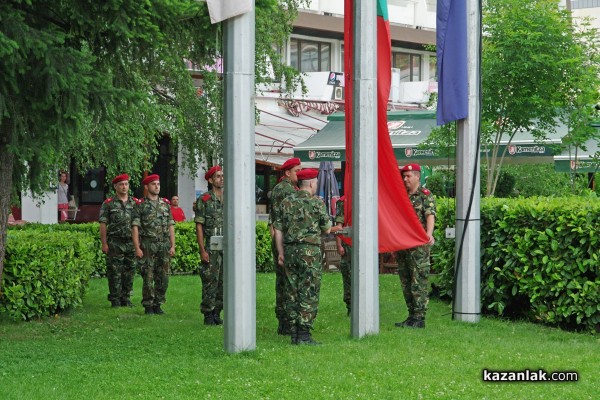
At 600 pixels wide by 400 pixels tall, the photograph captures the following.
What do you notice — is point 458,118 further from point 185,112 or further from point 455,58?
point 185,112

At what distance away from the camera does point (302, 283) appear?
11289 millimetres

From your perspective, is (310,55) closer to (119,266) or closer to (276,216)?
(119,266)

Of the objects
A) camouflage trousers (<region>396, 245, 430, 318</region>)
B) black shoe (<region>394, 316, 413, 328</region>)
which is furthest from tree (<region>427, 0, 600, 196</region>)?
black shoe (<region>394, 316, 413, 328</region>)

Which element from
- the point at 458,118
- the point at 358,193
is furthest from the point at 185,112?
the point at 358,193

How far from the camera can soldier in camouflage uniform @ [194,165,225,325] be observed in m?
13.4

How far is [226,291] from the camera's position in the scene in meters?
10.4

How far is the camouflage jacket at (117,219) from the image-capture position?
15.9 m

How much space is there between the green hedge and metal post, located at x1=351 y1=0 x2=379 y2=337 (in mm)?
2621

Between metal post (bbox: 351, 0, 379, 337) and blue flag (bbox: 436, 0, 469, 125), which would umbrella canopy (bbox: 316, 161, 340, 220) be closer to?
blue flag (bbox: 436, 0, 469, 125)

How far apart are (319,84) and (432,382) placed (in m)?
29.3

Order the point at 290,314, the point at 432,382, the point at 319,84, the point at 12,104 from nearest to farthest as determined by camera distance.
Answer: the point at 432,382 → the point at 12,104 → the point at 290,314 → the point at 319,84

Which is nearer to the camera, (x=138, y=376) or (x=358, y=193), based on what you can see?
(x=138, y=376)

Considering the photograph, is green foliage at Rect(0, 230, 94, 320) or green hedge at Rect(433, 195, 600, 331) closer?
green hedge at Rect(433, 195, 600, 331)

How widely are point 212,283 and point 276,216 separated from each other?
1.87 metres
